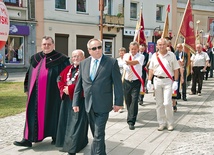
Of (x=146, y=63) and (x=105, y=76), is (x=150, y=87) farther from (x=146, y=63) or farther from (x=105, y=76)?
(x=146, y=63)

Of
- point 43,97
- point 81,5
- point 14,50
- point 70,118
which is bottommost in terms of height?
point 70,118

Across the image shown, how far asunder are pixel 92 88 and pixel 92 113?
42cm

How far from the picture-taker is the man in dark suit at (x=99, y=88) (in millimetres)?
4344

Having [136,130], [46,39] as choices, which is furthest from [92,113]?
[136,130]

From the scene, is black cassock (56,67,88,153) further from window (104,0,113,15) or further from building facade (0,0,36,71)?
window (104,0,113,15)

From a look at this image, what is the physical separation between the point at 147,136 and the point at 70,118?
188 cm

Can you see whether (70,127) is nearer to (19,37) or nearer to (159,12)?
(19,37)

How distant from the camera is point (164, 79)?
6328mm

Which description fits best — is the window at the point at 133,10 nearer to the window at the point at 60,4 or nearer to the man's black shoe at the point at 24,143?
the window at the point at 60,4

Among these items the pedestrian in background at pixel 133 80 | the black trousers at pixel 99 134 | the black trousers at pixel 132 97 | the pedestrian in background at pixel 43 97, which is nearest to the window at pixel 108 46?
the pedestrian in background at pixel 133 80

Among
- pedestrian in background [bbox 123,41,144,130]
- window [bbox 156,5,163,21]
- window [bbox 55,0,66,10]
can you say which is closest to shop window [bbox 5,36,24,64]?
window [bbox 55,0,66,10]

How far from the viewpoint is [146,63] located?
9.98m

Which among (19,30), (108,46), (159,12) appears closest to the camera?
(19,30)

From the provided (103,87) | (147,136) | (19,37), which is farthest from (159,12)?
(103,87)
